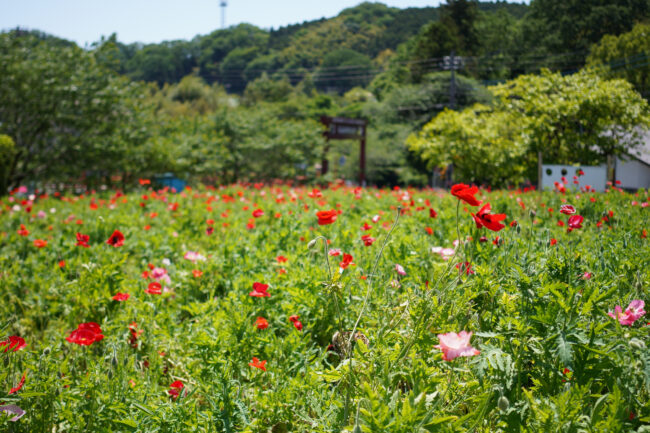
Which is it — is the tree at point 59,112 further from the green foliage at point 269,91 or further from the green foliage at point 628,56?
the green foliage at point 269,91

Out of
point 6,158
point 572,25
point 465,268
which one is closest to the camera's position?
point 465,268

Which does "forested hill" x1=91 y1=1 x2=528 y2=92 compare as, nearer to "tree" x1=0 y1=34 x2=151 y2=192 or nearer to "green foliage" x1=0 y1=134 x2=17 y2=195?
"tree" x1=0 y1=34 x2=151 y2=192

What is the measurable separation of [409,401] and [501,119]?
9506 millimetres

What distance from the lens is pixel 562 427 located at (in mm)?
1314

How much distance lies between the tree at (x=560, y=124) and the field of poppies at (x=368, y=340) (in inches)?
30.9

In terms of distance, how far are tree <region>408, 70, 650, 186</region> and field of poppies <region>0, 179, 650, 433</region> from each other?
0.79 meters

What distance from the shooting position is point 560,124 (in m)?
5.44

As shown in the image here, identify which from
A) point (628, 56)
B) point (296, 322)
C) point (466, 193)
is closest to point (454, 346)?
point (466, 193)

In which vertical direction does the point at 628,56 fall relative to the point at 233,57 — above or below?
below

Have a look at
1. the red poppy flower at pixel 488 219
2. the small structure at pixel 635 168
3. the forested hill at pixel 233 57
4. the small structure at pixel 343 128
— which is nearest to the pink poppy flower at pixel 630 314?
the red poppy flower at pixel 488 219

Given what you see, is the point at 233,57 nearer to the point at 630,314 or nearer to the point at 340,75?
the point at 340,75

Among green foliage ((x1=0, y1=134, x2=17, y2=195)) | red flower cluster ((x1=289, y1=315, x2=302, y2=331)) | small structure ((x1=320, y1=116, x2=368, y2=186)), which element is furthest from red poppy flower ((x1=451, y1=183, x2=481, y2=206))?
small structure ((x1=320, y1=116, x2=368, y2=186))

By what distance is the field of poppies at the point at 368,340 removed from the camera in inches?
56.9

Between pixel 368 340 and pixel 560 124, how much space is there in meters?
4.72
